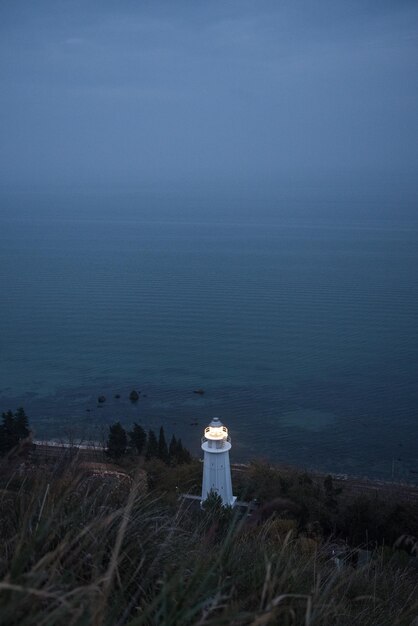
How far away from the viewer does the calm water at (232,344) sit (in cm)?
1619

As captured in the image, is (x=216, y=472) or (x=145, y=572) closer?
(x=145, y=572)

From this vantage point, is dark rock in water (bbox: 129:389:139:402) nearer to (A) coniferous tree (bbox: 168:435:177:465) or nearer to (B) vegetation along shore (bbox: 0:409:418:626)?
(A) coniferous tree (bbox: 168:435:177:465)

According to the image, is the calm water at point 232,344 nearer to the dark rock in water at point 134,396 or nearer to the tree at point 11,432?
the dark rock in water at point 134,396

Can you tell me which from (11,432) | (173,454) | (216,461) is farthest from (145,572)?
(11,432)

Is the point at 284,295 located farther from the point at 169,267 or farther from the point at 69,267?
the point at 69,267

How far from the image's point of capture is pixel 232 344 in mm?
23453

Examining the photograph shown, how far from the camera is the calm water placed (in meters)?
16.2

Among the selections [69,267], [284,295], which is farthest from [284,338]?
[69,267]

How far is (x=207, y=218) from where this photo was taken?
233 feet

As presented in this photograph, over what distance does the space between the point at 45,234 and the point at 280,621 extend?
186 feet

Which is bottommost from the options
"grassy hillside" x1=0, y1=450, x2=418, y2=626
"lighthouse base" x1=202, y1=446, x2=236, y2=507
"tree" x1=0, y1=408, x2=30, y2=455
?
"tree" x1=0, y1=408, x2=30, y2=455

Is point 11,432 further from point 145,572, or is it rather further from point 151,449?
point 145,572

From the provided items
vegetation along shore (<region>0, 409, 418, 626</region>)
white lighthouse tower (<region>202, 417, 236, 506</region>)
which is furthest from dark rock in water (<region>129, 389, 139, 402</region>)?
vegetation along shore (<region>0, 409, 418, 626</region>)

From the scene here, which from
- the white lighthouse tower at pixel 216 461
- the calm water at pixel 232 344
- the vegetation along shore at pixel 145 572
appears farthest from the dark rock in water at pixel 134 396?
the vegetation along shore at pixel 145 572
